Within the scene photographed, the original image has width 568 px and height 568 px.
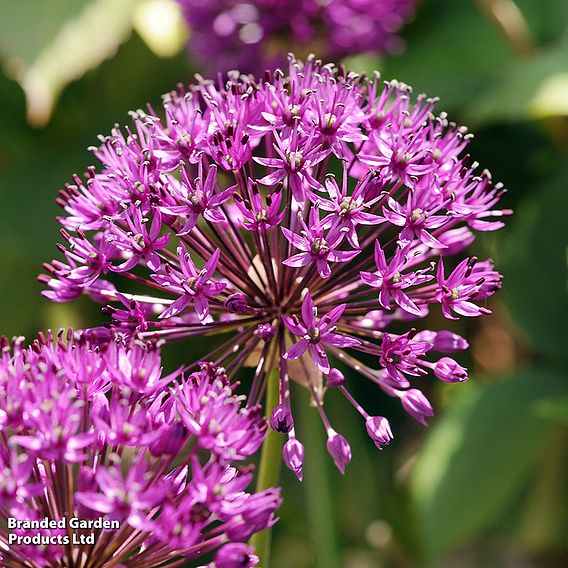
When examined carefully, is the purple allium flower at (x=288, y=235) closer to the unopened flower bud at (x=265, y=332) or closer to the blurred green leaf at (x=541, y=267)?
the unopened flower bud at (x=265, y=332)

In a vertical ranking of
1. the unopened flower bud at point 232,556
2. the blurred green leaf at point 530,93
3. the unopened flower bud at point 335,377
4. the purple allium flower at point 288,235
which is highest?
the blurred green leaf at point 530,93

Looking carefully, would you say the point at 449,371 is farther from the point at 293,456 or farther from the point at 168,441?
the point at 168,441

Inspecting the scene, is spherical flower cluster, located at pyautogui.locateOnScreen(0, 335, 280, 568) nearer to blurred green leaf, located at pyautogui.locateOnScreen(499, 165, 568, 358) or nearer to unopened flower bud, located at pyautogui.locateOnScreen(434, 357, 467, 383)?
unopened flower bud, located at pyautogui.locateOnScreen(434, 357, 467, 383)

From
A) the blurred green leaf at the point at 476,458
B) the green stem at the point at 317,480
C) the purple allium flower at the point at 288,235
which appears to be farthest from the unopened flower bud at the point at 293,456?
the blurred green leaf at the point at 476,458

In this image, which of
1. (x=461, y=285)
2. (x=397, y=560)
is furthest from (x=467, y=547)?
(x=461, y=285)

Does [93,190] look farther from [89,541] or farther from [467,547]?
[467,547]

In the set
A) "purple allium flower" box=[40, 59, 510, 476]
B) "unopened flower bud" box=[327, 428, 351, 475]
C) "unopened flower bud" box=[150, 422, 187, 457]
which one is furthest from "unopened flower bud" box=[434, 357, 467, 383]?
"unopened flower bud" box=[150, 422, 187, 457]
